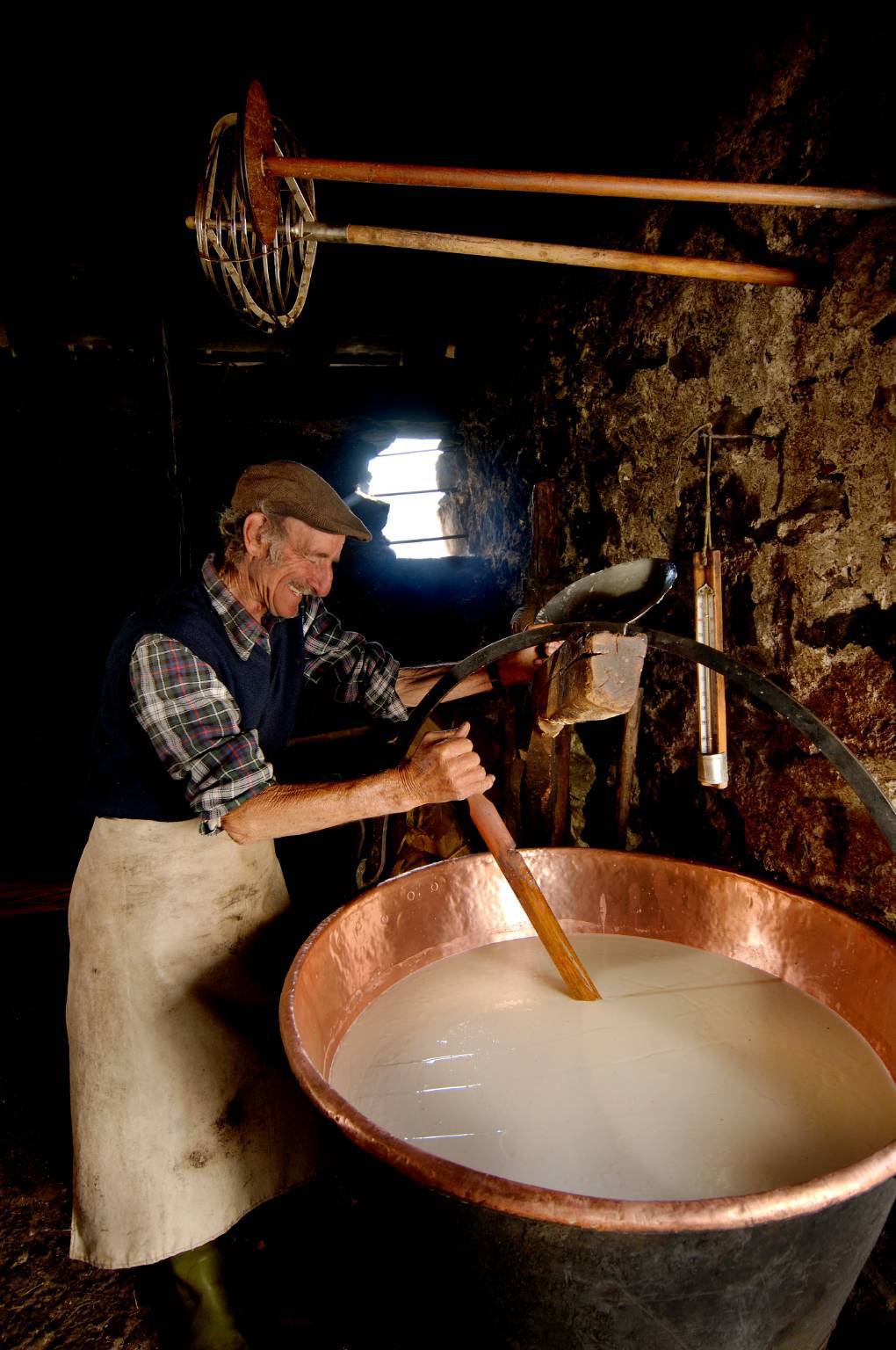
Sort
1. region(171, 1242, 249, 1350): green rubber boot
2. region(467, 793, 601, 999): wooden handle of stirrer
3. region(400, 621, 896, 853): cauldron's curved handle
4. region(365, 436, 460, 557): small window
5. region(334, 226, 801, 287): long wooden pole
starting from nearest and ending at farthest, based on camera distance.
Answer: region(400, 621, 896, 853): cauldron's curved handle → region(334, 226, 801, 287): long wooden pole → region(467, 793, 601, 999): wooden handle of stirrer → region(171, 1242, 249, 1350): green rubber boot → region(365, 436, 460, 557): small window

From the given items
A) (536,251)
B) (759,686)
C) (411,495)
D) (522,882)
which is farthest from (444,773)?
(411,495)

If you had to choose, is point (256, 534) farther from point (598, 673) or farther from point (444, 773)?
point (598, 673)

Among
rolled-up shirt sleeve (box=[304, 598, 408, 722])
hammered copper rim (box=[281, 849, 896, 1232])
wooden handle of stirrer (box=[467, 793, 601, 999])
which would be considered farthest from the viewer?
rolled-up shirt sleeve (box=[304, 598, 408, 722])

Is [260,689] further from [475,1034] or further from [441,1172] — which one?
[441,1172]

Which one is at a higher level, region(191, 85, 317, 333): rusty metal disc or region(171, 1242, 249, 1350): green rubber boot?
region(191, 85, 317, 333): rusty metal disc

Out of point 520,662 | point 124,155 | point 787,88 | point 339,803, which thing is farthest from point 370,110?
point 339,803

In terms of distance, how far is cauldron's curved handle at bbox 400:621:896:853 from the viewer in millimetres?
1113

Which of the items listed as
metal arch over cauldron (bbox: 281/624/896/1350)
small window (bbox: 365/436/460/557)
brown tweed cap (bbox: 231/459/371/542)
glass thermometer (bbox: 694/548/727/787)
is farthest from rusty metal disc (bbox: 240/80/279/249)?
small window (bbox: 365/436/460/557)

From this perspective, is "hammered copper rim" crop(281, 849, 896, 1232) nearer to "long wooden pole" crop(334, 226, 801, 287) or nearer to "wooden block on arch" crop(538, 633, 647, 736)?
"wooden block on arch" crop(538, 633, 647, 736)

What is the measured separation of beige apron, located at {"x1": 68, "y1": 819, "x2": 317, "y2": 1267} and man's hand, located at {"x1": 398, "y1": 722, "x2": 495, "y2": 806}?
2.15ft

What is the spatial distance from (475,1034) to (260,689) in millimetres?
1024

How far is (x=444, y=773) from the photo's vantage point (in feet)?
4.91

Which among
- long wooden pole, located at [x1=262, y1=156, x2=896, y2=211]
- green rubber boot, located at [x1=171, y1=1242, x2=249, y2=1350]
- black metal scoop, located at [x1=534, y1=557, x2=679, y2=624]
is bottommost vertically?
green rubber boot, located at [x1=171, y1=1242, x2=249, y2=1350]

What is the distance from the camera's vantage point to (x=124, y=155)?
2.59 metres
